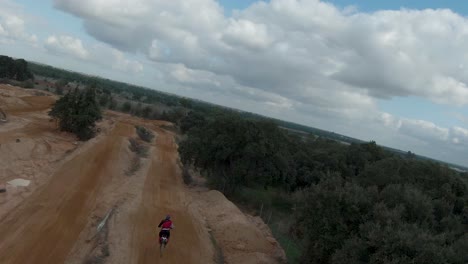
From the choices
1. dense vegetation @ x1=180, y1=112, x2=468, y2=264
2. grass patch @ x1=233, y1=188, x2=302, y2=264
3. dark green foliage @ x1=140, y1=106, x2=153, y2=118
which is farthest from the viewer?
dark green foliage @ x1=140, y1=106, x2=153, y2=118

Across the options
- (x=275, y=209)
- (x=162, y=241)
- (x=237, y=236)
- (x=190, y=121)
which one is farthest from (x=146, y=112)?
(x=162, y=241)

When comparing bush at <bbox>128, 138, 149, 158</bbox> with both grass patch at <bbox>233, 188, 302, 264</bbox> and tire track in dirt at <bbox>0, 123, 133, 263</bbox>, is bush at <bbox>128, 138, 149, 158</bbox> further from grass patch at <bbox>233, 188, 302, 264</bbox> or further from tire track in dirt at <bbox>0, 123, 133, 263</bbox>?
tire track in dirt at <bbox>0, 123, 133, 263</bbox>

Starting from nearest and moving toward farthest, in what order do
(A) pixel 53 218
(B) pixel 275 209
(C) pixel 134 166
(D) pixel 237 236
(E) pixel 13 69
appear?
1. (A) pixel 53 218
2. (D) pixel 237 236
3. (B) pixel 275 209
4. (C) pixel 134 166
5. (E) pixel 13 69

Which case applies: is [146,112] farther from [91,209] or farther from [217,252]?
[217,252]

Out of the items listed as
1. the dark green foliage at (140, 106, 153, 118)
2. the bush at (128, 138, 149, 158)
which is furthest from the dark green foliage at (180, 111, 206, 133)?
the bush at (128, 138, 149, 158)

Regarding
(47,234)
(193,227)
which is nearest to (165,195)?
(193,227)

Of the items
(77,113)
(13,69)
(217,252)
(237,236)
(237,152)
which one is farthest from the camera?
(13,69)
